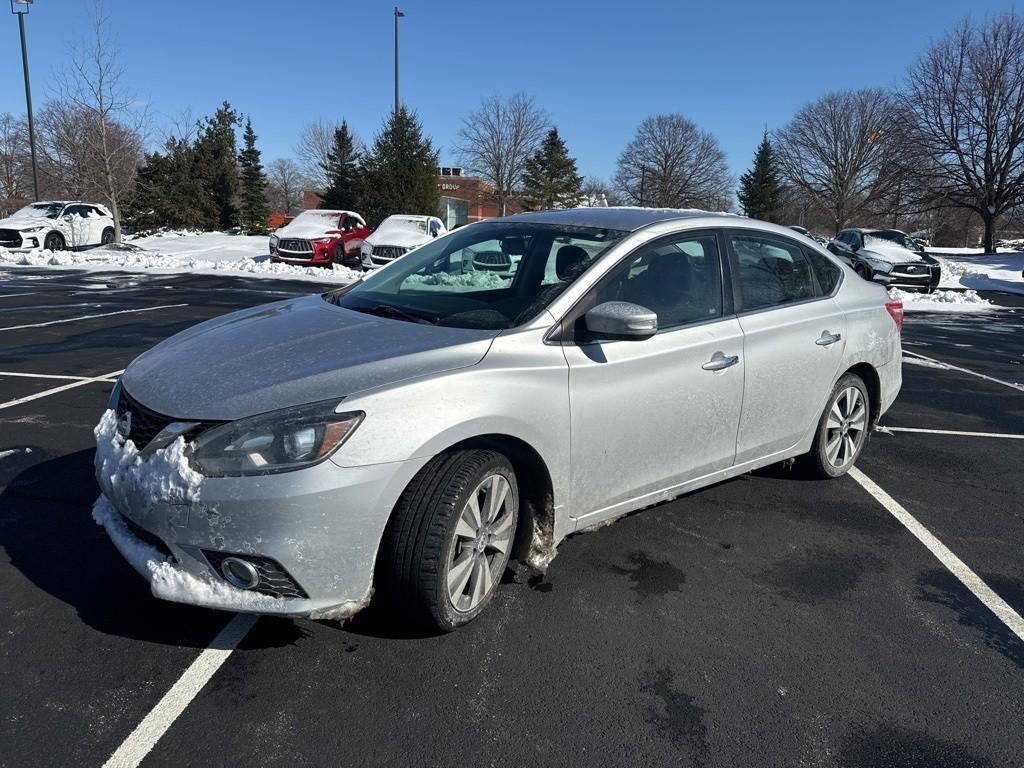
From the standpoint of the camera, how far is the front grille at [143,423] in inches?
106

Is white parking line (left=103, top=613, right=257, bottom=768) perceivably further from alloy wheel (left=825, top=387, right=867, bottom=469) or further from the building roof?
alloy wheel (left=825, top=387, right=867, bottom=469)

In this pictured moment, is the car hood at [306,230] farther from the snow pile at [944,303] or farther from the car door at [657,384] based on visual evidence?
the car door at [657,384]

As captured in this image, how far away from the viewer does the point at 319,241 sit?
21.3 metres

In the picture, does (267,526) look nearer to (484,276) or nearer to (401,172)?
(484,276)

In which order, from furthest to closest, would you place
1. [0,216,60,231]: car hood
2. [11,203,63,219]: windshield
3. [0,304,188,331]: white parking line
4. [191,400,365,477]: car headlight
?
[11,203,63,219]: windshield, [0,216,60,231]: car hood, [0,304,188,331]: white parking line, [191,400,365,477]: car headlight

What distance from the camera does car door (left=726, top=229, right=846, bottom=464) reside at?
3.94 meters

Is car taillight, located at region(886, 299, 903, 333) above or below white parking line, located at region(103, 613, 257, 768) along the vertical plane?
above

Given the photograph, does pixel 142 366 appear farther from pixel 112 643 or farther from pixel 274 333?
pixel 112 643

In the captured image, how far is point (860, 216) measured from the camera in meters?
56.5

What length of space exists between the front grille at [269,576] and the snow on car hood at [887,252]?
71.9 feet

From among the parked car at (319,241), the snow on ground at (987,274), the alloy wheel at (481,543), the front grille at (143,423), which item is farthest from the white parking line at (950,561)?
the snow on ground at (987,274)

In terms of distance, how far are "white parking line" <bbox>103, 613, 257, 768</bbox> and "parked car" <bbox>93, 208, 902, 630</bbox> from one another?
1.02ft

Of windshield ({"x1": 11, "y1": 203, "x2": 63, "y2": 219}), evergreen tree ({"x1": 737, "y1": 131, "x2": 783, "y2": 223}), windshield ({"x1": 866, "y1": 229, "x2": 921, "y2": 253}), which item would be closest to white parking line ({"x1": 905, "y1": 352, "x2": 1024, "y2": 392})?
windshield ({"x1": 866, "y1": 229, "x2": 921, "y2": 253})

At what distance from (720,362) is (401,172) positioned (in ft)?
106
